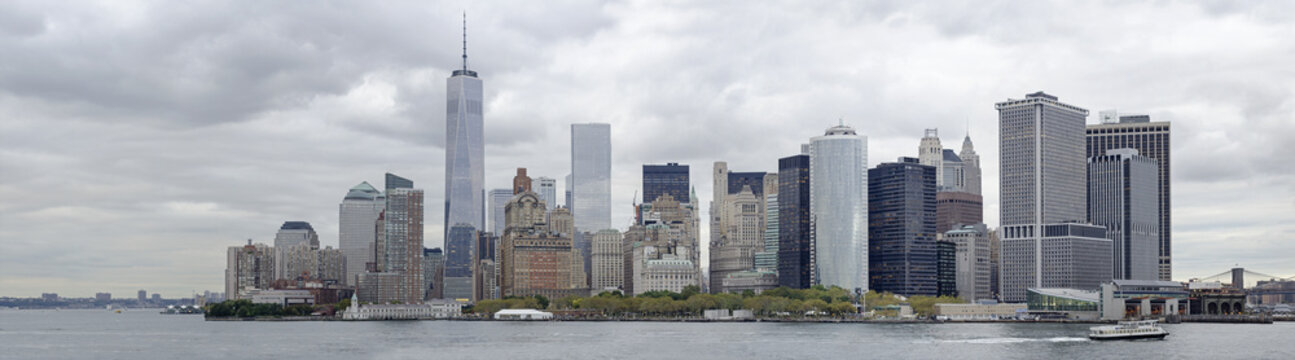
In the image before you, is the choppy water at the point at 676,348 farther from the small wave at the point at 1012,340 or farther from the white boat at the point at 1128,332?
the white boat at the point at 1128,332

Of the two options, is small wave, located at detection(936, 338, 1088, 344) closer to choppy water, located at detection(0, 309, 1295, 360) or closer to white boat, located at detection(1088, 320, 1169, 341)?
choppy water, located at detection(0, 309, 1295, 360)

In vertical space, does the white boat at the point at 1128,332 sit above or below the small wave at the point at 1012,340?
above

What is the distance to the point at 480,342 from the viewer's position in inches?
7362

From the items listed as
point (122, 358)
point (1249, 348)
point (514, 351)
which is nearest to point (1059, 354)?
point (1249, 348)

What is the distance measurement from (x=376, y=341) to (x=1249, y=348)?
364 feet

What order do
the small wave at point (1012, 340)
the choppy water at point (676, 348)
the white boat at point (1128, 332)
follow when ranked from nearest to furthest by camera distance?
the choppy water at point (676, 348) → the small wave at point (1012, 340) → the white boat at point (1128, 332)

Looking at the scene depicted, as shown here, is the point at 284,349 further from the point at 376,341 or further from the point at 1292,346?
the point at 1292,346

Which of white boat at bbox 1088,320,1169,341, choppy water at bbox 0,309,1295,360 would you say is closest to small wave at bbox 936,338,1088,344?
choppy water at bbox 0,309,1295,360

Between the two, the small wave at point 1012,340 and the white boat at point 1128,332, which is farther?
the white boat at point 1128,332

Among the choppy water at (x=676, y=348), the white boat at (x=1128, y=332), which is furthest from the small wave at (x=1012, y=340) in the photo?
the white boat at (x=1128, y=332)

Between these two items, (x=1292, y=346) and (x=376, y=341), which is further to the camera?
(x=376, y=341)

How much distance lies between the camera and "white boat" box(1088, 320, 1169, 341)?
602 ft

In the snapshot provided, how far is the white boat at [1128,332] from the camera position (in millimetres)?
183625

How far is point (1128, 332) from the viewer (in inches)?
7269
